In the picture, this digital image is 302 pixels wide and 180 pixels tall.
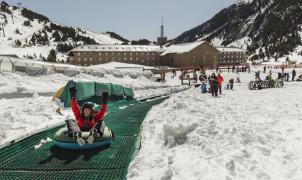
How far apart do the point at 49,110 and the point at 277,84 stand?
24174mm

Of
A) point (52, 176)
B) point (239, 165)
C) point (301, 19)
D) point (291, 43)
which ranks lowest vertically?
point (52, 176)

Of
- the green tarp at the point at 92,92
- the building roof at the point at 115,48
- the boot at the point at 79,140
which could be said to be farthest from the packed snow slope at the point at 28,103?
the building roof at the point at 115,48

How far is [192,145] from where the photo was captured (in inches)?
343

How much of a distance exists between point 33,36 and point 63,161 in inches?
6226

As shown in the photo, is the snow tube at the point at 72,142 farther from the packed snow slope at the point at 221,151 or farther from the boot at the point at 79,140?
the packed snow slope at the point at 221,151

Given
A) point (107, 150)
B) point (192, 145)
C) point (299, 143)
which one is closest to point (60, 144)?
point (107, 150)

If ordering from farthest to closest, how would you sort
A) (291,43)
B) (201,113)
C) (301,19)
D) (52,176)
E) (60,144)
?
(301,19) < (291,43) < (201,113) < (60,144) < (52,176)

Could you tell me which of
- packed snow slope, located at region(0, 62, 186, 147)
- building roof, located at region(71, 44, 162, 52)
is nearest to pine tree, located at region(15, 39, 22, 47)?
building roof, located at region(71, 44, 162, 52)

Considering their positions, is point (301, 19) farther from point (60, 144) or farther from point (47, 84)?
point (60, 144)

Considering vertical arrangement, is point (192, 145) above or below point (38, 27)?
below

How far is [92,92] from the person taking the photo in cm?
2080

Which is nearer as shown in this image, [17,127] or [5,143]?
[5,143]

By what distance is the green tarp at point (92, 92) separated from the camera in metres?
19.1

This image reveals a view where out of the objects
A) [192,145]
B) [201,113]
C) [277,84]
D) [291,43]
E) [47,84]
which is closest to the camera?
[192,145]
